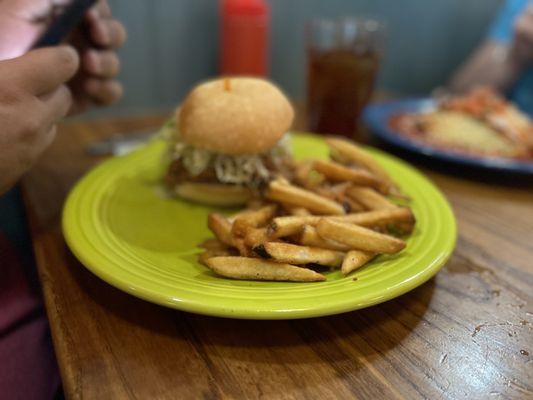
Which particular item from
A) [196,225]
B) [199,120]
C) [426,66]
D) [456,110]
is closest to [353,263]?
[196,225]

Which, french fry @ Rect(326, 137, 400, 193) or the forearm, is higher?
french fry @ Rect(326, 137, 400, 193)

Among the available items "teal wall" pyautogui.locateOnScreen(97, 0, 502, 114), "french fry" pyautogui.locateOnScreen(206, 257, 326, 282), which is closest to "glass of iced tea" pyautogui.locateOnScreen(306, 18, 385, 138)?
"teal wall" pyautogui.locateOnScreen(97, 0, 502, 114)

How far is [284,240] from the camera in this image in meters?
1.14

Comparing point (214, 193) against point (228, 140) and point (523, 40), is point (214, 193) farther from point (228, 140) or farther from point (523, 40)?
point (523, 40)

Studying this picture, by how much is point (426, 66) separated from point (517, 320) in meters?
3.73

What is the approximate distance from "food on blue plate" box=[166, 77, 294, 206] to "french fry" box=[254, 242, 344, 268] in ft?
1.69

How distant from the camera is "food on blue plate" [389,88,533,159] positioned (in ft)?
6.68

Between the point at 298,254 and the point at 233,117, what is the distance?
0.59 metres

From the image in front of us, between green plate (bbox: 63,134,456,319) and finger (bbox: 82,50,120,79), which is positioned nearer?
green plate (bbox: 63,134,456,319)

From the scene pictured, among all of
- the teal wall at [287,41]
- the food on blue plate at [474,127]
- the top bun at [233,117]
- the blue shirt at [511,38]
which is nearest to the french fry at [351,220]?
the top bun at [233,117]

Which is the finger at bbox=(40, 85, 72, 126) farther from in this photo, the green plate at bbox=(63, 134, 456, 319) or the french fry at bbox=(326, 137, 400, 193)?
the french fry at bbox=(326, 137, 400, 193)

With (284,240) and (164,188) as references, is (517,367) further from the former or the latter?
(164,188)

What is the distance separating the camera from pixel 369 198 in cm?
131

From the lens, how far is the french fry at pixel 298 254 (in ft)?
3.24
